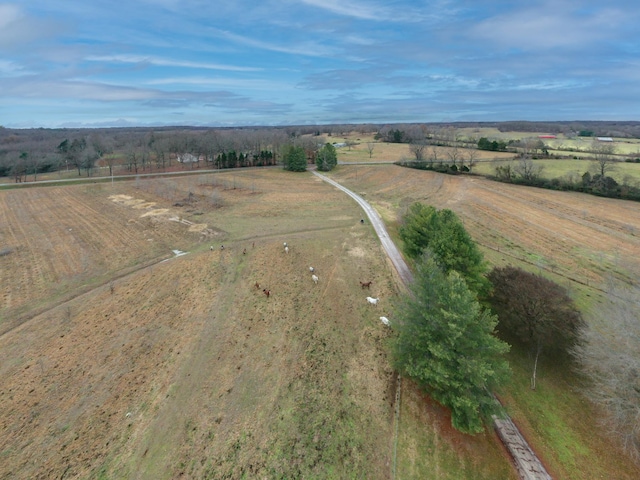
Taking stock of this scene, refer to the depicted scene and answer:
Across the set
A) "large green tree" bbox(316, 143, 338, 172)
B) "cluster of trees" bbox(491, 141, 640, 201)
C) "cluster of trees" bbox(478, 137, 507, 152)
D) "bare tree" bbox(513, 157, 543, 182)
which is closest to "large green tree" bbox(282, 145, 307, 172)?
"large green tree" bbox(316, 143, 338, 172)

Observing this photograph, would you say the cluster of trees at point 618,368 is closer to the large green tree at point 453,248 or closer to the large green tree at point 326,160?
the large green tree at point 453,248

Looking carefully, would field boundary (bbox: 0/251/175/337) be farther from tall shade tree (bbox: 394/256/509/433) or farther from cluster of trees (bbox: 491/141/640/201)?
cluster of trees (bbox: 491/141/640/201)

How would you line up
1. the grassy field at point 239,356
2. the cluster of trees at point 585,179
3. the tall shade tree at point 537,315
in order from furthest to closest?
the cluster of trees at point 585,179
the tall shade tree at point 537,315
the grassy field at point 239,356

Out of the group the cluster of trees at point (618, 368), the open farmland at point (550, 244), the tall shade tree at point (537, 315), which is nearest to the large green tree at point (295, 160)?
the open farmland at point (550, 244)

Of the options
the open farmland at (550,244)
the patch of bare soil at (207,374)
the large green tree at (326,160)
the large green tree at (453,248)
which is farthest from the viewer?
the large green tree at (326,160)

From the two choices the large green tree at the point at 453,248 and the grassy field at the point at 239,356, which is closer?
the grassy field at the point at 239,356

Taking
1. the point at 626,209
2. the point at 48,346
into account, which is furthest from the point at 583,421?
the point at 626,209

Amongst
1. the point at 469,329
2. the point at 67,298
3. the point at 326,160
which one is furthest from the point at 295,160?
the point at 469,329

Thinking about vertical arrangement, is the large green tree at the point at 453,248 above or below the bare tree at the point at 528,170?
below
